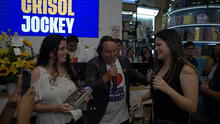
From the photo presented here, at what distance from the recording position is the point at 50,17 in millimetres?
4098

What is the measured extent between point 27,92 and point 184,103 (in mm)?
971

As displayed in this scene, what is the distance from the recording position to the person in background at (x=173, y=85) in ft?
5.00

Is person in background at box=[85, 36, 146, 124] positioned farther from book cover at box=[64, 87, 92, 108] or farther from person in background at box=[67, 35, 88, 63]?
person in background at box=[67, 35, 88, 63]

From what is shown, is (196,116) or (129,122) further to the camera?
(196,116)

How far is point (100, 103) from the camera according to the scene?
6.76 ft

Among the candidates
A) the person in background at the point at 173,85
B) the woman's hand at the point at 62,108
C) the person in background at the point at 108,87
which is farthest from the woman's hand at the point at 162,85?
the woman's hand at the point at 62,108

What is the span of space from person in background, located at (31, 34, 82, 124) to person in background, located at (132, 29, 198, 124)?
58 centimetres

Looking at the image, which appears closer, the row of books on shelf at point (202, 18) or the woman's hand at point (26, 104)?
the woman's hand at point (26, 104)

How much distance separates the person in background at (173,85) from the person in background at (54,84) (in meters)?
0.58

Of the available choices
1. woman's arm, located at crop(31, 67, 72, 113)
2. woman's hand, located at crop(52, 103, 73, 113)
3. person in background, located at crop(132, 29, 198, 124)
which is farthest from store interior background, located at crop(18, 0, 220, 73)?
person in background, located at crop(132, 29, 198, 124)

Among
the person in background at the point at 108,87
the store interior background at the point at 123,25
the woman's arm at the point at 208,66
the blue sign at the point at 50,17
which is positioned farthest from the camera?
the store interior background at the point at 123,25

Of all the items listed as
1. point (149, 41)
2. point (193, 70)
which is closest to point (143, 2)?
point (149, 41)

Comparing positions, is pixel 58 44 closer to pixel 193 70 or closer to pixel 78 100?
pixel 78 100

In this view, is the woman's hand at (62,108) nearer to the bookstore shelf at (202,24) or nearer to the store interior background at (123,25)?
the store interior background at (123,25)
